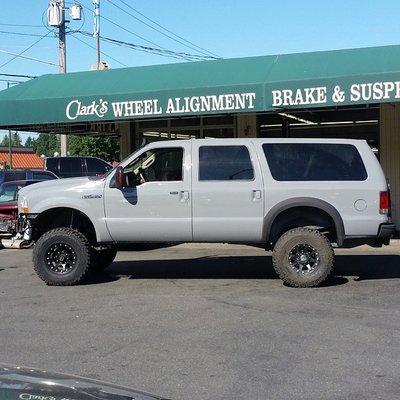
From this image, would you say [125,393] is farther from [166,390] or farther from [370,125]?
[370,125]

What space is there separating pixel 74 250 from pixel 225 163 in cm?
260

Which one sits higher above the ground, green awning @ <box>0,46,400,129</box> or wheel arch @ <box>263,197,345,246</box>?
green awning @ <box>0,46,400,129</box>

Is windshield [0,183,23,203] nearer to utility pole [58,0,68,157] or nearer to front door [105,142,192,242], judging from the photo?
front door [105,142,192,242]

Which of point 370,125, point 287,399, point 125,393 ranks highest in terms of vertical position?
point 370,125

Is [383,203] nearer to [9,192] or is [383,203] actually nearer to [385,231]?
[385,231]

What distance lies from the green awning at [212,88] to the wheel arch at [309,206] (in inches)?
135

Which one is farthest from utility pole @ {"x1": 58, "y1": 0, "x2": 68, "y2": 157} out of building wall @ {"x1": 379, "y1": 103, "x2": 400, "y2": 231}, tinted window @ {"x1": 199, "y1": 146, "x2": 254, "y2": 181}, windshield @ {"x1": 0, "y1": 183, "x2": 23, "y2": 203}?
tinted window @ {"x1": 199, "y1": 146, "x2": 254, "y2": 181}

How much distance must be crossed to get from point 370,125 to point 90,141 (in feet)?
151

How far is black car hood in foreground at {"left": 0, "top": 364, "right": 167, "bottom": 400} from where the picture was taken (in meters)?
2.49

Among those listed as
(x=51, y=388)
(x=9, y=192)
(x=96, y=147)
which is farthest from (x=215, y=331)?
(x=96, y=147)

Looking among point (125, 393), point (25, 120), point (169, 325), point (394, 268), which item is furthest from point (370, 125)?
point (125, 393)

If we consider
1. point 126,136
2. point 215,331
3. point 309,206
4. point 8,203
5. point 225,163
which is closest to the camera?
point 215,331

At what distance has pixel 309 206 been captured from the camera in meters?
9.27

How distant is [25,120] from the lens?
1425 centimetres
